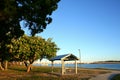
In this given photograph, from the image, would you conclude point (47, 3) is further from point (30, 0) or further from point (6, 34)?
point (6, 34)

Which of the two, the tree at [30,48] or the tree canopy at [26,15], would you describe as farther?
the tree at [30,48]

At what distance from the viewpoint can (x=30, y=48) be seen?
52156mm

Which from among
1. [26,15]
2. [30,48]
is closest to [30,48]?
[30,48]

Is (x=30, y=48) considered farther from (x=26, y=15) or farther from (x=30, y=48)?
(x=26, y=15)

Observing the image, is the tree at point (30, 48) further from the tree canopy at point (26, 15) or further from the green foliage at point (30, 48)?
the tree canopy at point (26, 15)

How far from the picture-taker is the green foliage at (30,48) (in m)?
50.2

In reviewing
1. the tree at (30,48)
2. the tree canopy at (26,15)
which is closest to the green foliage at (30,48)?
the tree at (30,48)

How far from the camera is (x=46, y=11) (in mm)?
20922

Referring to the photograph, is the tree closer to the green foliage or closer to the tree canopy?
the green foliage

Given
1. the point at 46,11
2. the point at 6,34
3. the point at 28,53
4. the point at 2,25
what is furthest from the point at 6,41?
the point at 28,53

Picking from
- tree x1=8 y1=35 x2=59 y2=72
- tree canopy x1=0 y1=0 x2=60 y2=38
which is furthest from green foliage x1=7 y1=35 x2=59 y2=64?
tree canopy x1=0 y1=0 x2=60 y2=38

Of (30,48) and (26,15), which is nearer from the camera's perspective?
(26,15)

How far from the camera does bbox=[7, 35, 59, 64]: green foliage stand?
1978 inches

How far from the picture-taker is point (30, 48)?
171 feet
